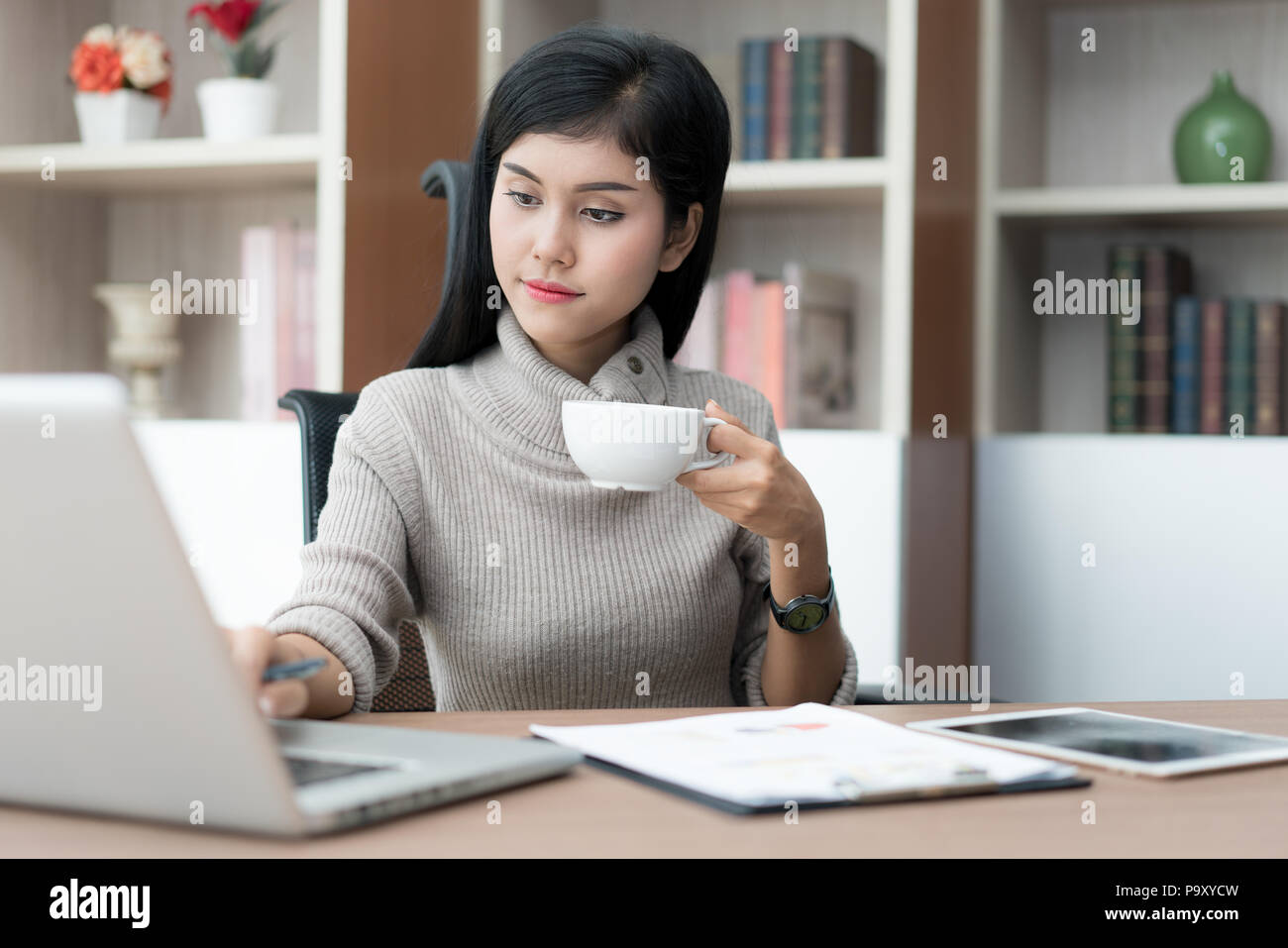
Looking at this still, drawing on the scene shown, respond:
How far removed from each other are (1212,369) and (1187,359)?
1.7 inches

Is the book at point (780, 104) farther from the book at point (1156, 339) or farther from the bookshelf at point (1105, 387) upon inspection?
the book at point (1156, 339)

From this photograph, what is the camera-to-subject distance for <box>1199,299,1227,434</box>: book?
7.20ft

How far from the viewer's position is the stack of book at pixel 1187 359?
218 centimetres

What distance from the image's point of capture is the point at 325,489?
1.24 metres

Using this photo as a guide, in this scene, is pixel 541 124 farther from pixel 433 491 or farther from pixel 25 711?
pixel 25 711

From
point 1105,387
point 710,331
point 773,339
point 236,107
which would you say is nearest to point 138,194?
point 236,107

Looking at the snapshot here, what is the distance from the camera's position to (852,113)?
218cm

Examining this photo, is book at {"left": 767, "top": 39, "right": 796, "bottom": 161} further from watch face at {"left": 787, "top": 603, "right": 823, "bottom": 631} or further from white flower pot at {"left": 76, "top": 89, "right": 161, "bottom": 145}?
watch face at {"left": 787, "top": 603, "right": 823, "bottom": 631}

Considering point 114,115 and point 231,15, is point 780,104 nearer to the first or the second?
point 231,15

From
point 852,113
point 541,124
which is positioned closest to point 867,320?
point 852,113

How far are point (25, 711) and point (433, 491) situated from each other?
0.62 m
